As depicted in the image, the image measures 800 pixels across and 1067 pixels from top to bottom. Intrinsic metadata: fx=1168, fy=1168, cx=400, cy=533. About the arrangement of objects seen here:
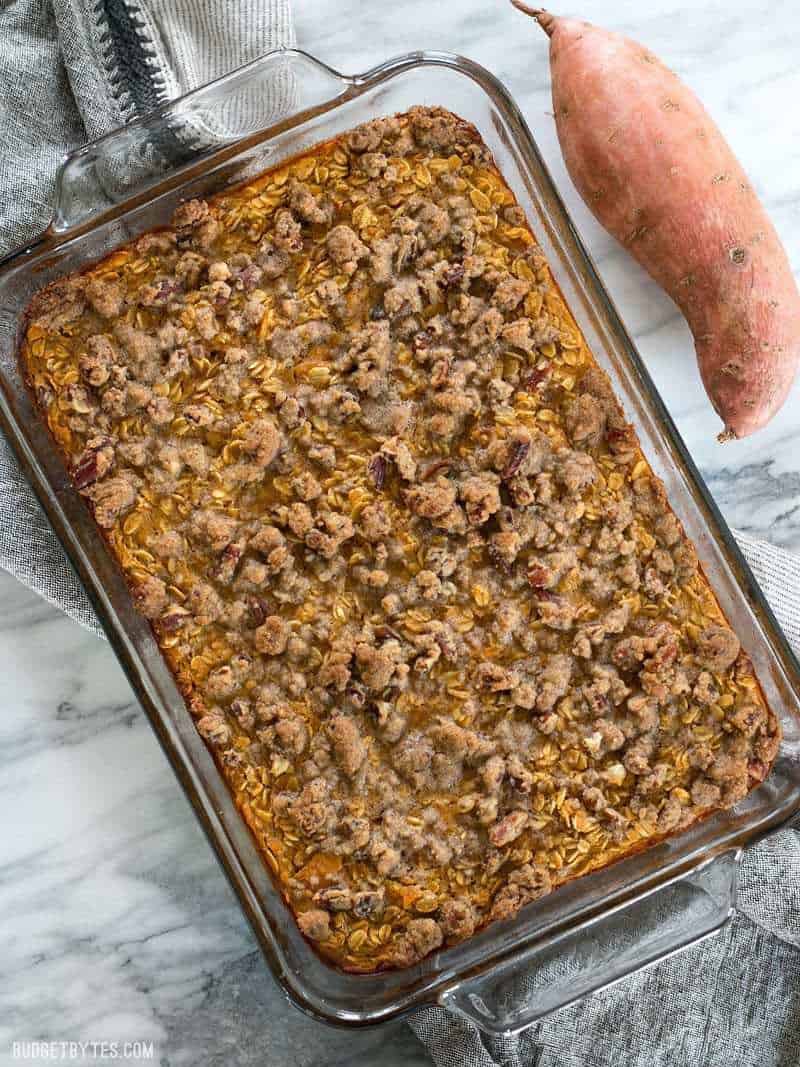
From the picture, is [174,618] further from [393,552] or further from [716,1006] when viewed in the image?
[716,1006]

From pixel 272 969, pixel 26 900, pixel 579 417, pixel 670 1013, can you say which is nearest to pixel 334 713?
pixel 272 969

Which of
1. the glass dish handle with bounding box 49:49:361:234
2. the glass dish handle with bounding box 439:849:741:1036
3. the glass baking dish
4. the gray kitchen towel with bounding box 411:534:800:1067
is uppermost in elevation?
the glass dish handle with bounding box 49:49:361:234

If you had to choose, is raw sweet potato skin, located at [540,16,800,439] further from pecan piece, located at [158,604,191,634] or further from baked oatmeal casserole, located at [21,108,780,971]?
pecan piece, located at [158,604,191,634]

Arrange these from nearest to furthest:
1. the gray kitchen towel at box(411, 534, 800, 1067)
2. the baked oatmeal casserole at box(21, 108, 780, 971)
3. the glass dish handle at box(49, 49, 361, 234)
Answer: the baked oatmeal casserole at box(21, 108, 780, 971), the glass dish handle at box(49, 49, 361, 234), the gray kitchen towel at box(411, 534, 800, 1067)

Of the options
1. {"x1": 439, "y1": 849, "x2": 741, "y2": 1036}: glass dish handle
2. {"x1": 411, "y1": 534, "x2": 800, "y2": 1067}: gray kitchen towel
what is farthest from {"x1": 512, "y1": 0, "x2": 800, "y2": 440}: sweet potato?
{"x1": 439, "y1": 849, "x2": 741, "y2": 1036}: glass dish handle

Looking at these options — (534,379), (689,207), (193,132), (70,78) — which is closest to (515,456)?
(534,379)

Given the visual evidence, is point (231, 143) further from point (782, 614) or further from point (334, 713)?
point (782, 614)

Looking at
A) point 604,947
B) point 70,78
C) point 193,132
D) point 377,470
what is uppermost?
point 70,78
